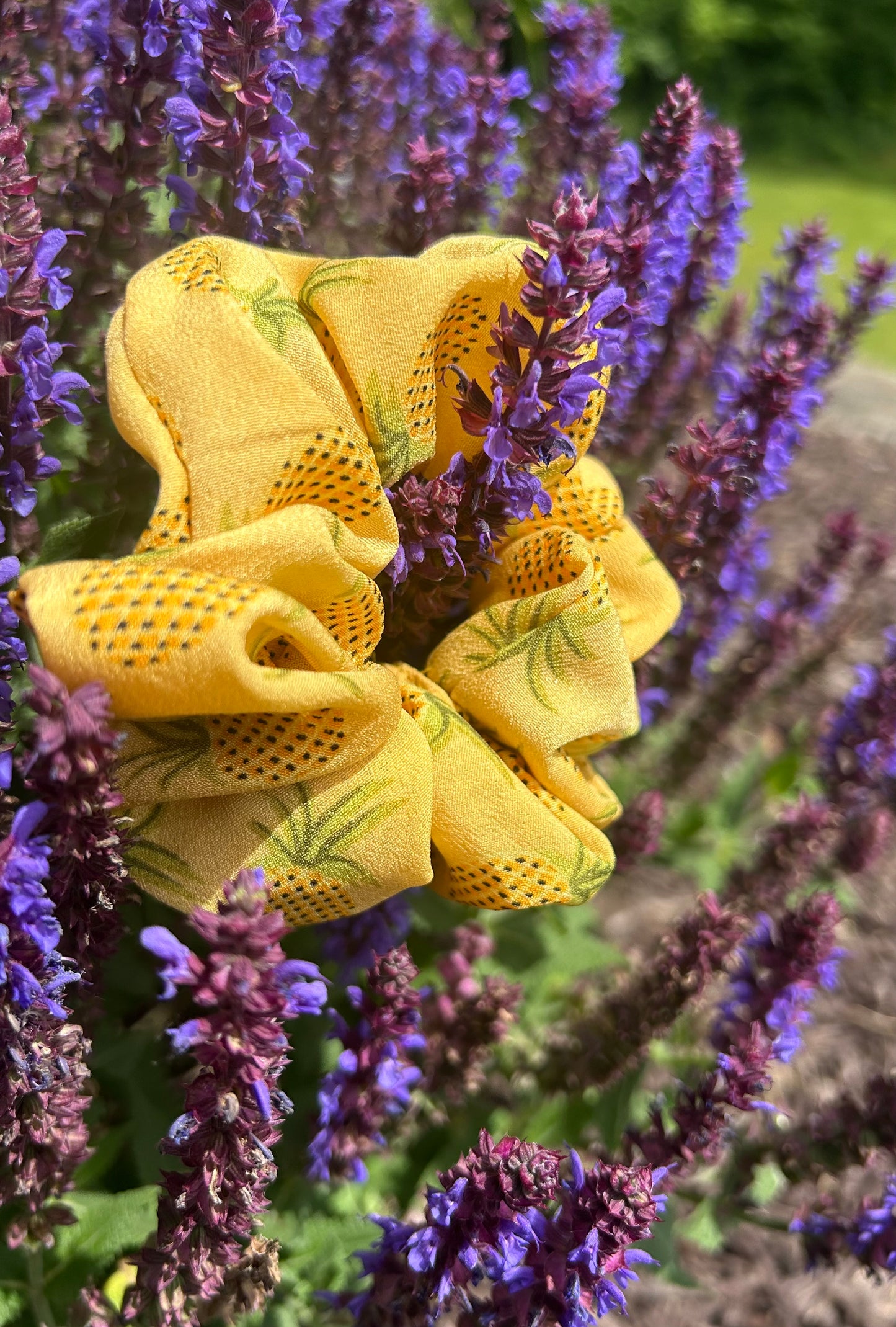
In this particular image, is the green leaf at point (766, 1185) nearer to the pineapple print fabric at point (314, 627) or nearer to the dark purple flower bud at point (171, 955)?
the pineapple print fabric at point (314, 627)

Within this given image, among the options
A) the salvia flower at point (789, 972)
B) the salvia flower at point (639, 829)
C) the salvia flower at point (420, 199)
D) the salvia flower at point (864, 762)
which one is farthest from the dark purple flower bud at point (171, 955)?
Answer: the salvia flower at point (864, 762)

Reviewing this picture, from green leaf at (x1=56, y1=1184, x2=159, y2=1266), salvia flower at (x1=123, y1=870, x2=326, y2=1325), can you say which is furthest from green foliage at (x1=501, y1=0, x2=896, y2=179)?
salvia flower at (x1=123, y1=870, x2=326, y2=1325)

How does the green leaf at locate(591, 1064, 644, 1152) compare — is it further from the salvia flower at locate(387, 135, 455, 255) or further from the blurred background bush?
the blurred background bush

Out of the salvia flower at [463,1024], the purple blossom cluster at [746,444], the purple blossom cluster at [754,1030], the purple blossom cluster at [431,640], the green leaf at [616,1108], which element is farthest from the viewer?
the green leaf at [616,1108]

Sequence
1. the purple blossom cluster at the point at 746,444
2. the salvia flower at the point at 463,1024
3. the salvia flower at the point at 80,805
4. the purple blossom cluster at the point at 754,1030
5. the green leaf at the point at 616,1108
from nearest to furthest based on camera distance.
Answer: the salvia flower at the point at 80,805
the purple blossom cluster at the point at 754,1030
the purple blossom cluster at the point at 746,444
the salvia flower at the point at 463,1024
the green leaf at the point at 616,1108

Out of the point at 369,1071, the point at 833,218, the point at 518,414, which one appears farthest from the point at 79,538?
the point at 833,218
